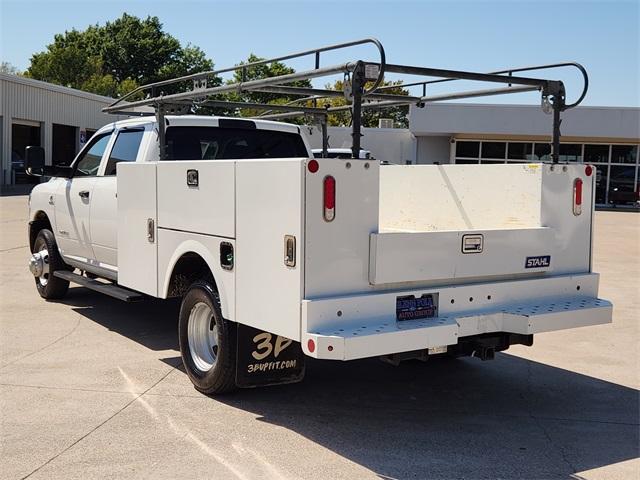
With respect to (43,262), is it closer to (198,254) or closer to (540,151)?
(198,254)

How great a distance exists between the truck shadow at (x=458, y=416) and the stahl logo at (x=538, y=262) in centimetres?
108

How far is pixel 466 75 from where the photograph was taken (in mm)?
5566

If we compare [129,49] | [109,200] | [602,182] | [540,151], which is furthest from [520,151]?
[129,49]

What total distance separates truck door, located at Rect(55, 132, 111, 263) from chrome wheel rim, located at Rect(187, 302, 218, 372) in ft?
8.46

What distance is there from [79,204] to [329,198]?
4483 millimetres

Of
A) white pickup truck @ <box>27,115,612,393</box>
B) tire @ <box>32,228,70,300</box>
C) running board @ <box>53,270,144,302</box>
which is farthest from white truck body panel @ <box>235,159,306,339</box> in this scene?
tire @ <box>32,228,70,300</box>

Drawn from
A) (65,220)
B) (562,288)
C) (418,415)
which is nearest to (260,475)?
(418,415)

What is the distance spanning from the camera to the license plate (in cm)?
481

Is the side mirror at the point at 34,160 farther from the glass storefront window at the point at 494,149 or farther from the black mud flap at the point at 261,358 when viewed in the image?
the glass storefront window at the point at 494,149

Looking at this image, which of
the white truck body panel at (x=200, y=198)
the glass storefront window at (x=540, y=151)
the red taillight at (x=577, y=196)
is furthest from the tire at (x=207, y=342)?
the glass storefront window at (x=540, y=151)

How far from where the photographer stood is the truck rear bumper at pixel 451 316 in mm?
4426

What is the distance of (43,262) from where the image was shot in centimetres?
922

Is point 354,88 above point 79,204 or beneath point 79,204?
above

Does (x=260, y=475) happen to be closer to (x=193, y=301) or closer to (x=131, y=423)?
(x=131, y=423)
